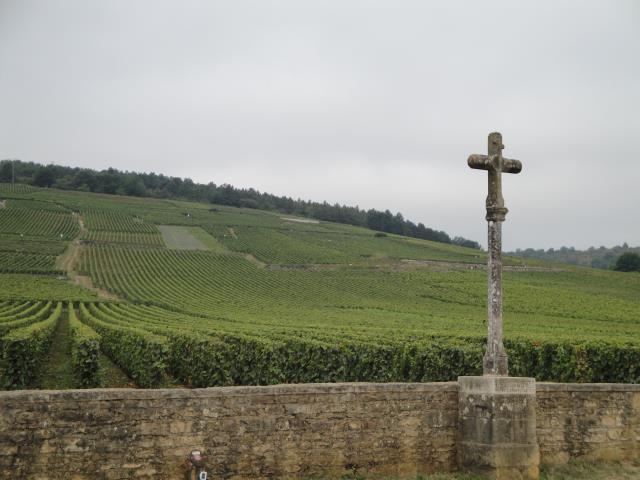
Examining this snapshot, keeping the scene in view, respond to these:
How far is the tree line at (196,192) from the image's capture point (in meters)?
148

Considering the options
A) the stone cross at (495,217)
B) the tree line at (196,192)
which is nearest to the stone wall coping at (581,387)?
the stone cross at (495,217)

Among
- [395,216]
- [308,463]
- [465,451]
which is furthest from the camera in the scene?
[395,216]

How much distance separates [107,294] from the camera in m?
61.9

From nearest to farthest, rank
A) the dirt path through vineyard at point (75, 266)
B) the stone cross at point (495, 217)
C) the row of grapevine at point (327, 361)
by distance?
the stone cross at point (495, 217) < the row of grapevine at point (327, 361) < the dirt path through vineyard at point (75, 266)

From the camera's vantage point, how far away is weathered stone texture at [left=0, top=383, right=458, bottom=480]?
264 inches

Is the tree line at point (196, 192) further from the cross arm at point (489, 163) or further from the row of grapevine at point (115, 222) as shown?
the cross arm at point (489, 163)

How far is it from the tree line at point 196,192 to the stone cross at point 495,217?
145 m

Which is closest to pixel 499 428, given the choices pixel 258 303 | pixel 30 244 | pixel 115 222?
pixel 258 303

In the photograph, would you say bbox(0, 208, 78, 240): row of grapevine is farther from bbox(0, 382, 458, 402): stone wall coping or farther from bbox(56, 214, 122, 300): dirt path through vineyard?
bbox(0, 382, 458, 402): stone wall coping

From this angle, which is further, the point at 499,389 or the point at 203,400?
the point at 499,389

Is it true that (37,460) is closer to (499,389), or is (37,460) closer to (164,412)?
(164,412)

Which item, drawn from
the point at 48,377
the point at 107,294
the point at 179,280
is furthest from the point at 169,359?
the point at 179,280

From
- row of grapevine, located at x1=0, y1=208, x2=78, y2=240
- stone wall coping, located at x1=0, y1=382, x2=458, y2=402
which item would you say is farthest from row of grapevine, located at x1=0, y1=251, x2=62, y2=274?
stone wall coping, located at x1=0, y1=382, x2=458, y2=402

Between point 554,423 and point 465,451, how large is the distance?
5.23 feet
